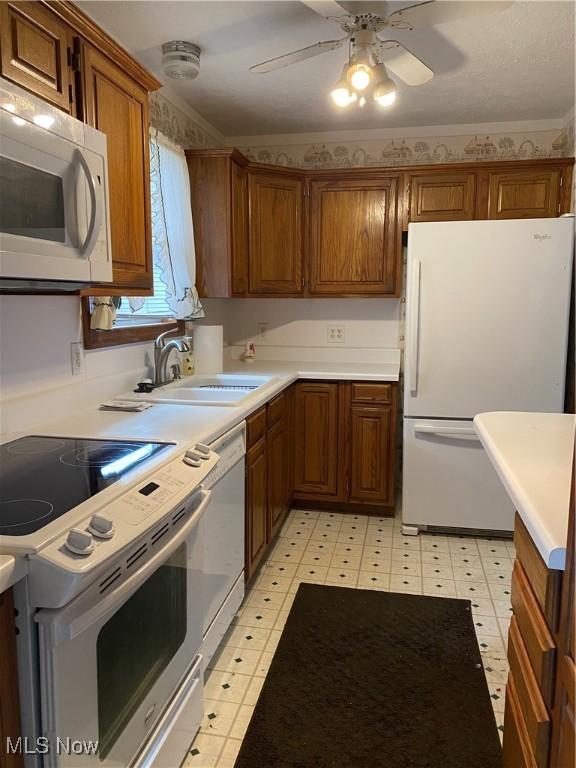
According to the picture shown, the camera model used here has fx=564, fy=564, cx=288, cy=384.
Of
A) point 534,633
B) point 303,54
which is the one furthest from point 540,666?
point 303,54

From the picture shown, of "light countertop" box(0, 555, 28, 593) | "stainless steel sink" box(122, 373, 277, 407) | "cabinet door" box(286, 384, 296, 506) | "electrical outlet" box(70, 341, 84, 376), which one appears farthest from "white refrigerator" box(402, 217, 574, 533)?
"light countertop" box(0, 555, 28, 593)

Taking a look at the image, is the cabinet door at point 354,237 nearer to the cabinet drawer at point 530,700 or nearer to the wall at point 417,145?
the wall at point 417,145

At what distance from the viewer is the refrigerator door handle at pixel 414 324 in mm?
3041

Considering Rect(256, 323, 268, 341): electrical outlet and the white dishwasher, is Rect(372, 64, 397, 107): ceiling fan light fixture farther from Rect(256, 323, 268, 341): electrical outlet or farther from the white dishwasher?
Rect(256, 323, 268, 341): electrical outlet

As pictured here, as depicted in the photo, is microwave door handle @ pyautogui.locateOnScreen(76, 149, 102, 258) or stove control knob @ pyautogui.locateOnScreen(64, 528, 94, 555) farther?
microwave door handle @ pyautogui.locateOnScreen(76, 149, 102, 258)

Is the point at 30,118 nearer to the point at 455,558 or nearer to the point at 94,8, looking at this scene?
the point at 94,8

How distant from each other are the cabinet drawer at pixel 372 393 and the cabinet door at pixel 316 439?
0.13 m

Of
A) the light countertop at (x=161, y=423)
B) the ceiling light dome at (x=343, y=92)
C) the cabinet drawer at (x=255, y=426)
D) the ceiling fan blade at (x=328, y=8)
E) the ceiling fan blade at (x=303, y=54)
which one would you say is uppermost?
the ceiling fan blade at (x=328, y=8)

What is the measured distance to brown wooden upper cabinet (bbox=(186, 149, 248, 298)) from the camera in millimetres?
3203

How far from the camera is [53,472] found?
1.42m

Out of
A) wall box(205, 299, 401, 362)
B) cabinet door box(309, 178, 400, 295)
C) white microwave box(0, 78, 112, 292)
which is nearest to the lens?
white microwave box(0, 78, 112, 292)

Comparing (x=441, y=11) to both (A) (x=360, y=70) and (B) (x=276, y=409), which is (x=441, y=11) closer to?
(A) (x=360, y=70)

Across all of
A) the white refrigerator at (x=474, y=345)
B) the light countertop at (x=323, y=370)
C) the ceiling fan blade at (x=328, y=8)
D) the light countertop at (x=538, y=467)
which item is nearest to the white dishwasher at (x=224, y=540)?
the light countertop at (x=538, y=467)

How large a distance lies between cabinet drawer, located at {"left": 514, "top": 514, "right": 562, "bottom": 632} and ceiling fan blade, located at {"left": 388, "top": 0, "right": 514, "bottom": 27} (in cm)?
151
